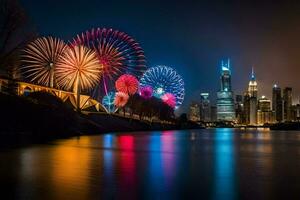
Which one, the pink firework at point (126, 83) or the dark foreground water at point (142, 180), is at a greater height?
the pink firework at point (126, 83)

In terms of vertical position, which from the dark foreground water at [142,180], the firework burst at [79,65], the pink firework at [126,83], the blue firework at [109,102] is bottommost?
the dark foreground water at [142,180]

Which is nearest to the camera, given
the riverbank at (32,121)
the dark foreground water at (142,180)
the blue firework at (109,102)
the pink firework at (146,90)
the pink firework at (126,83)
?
the dark foreground water at (142,180)

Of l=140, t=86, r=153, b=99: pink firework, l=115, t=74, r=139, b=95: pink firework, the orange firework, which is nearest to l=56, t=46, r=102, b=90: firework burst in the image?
the orange firework

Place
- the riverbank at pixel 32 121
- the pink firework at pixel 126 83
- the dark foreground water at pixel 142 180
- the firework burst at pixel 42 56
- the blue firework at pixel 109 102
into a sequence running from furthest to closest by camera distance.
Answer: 1. the blue firework at pixel 109 102
2. the pink firework at pixel 126 83
3. the firework burst at pixel 42 56
4. the riverbank at pixel 32 121
5. the dark foreground water at pixel 142 180

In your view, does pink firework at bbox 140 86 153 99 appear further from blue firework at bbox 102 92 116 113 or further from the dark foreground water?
the dark foreground water

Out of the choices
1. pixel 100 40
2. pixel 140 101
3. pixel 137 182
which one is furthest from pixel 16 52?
pixel 140 101

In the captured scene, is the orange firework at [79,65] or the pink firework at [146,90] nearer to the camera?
the orange firework at [79,65]

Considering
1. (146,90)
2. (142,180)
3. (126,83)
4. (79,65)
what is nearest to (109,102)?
(146,90)

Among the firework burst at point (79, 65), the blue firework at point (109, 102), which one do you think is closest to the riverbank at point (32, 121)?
the firework burst at point (79, 65)

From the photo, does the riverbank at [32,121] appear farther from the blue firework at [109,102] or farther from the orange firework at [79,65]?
the blue firework at [109,102]
